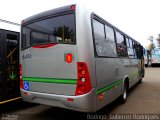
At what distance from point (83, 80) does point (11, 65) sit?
2.52 metres

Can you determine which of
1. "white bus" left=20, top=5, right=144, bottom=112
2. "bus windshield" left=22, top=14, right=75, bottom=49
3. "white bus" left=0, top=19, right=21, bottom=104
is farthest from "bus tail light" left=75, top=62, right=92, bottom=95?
"white bus" left=0, top=19, right=21, bottom=104

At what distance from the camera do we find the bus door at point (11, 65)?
17.7 feet

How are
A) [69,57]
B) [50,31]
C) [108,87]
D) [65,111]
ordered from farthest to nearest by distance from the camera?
[65,111] < [108,87] < [50,31] < [69,57]

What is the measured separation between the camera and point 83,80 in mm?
4086

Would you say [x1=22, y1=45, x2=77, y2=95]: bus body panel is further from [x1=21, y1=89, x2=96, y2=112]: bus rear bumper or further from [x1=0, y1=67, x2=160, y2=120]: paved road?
[x1=0, y1=67, x2=160, y2=120]: paved road

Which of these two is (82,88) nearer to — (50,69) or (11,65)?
(50,69)

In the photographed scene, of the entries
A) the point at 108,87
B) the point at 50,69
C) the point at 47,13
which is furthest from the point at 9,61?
the point at 108,87

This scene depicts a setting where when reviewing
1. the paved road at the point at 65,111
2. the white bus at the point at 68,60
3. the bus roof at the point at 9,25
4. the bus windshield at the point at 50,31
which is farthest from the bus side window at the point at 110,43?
the bus roof at the point at 9,25

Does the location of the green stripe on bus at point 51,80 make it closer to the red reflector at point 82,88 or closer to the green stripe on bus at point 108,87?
the red reflector at point 82,88

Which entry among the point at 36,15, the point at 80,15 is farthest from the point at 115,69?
the point at 36,15

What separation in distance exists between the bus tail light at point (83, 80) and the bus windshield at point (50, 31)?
0.57 meters

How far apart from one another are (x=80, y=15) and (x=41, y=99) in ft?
7.14

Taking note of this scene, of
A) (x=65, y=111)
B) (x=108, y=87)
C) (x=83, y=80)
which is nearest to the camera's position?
(x=83, y=80)

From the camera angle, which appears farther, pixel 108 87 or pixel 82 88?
pixel 108 87
